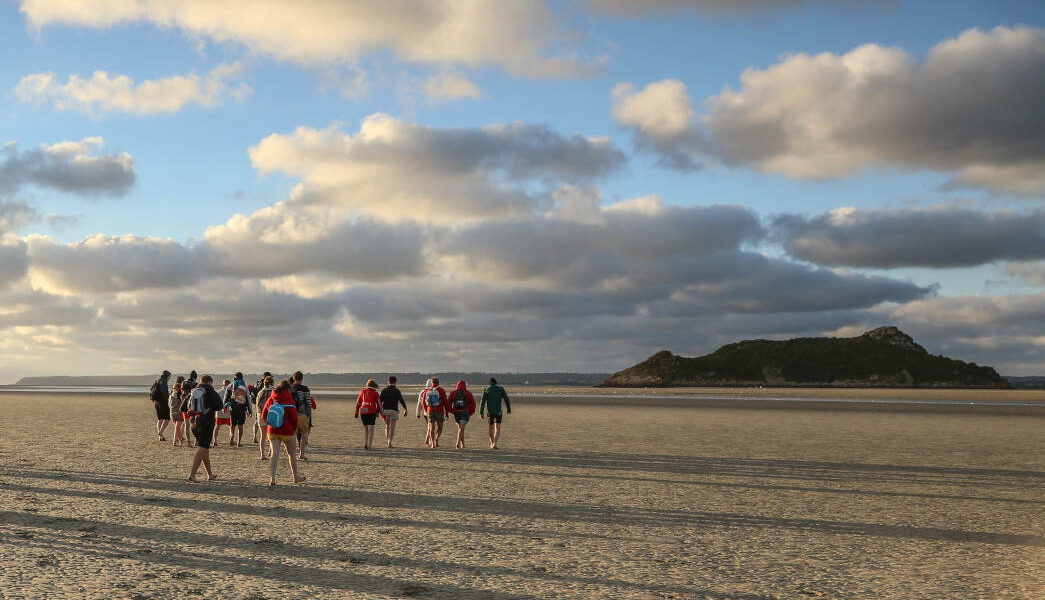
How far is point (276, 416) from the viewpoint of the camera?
1567 cm

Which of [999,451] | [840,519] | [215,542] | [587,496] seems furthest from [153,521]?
[999,451]

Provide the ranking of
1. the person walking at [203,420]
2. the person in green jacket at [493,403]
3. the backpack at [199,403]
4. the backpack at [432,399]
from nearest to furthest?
the person walking at [203,420]
the backpack at [199,403]
the person in green jacket at [493,403]
the backpack at [432,399]

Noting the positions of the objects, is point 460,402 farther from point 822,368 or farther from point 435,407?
point 822,368

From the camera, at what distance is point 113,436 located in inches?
1089

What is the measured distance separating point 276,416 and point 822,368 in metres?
188

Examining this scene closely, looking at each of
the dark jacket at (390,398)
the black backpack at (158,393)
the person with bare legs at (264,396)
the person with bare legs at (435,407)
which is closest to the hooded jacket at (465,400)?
the person with bare legs at (435,407)

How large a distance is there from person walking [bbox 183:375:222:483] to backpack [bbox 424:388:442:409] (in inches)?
289

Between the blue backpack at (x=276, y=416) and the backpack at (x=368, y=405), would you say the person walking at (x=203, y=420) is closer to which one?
the blue backpack at (x=276, y=416)

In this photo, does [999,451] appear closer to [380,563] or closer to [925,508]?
[925,508]

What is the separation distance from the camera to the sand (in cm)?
857

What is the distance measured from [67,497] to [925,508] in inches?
584

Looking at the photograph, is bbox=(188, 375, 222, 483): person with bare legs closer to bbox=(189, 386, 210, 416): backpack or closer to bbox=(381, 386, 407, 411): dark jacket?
bbox=(189, 386, 210, 416): backpack

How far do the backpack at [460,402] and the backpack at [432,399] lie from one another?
49cm

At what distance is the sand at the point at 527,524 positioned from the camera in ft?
28.1
